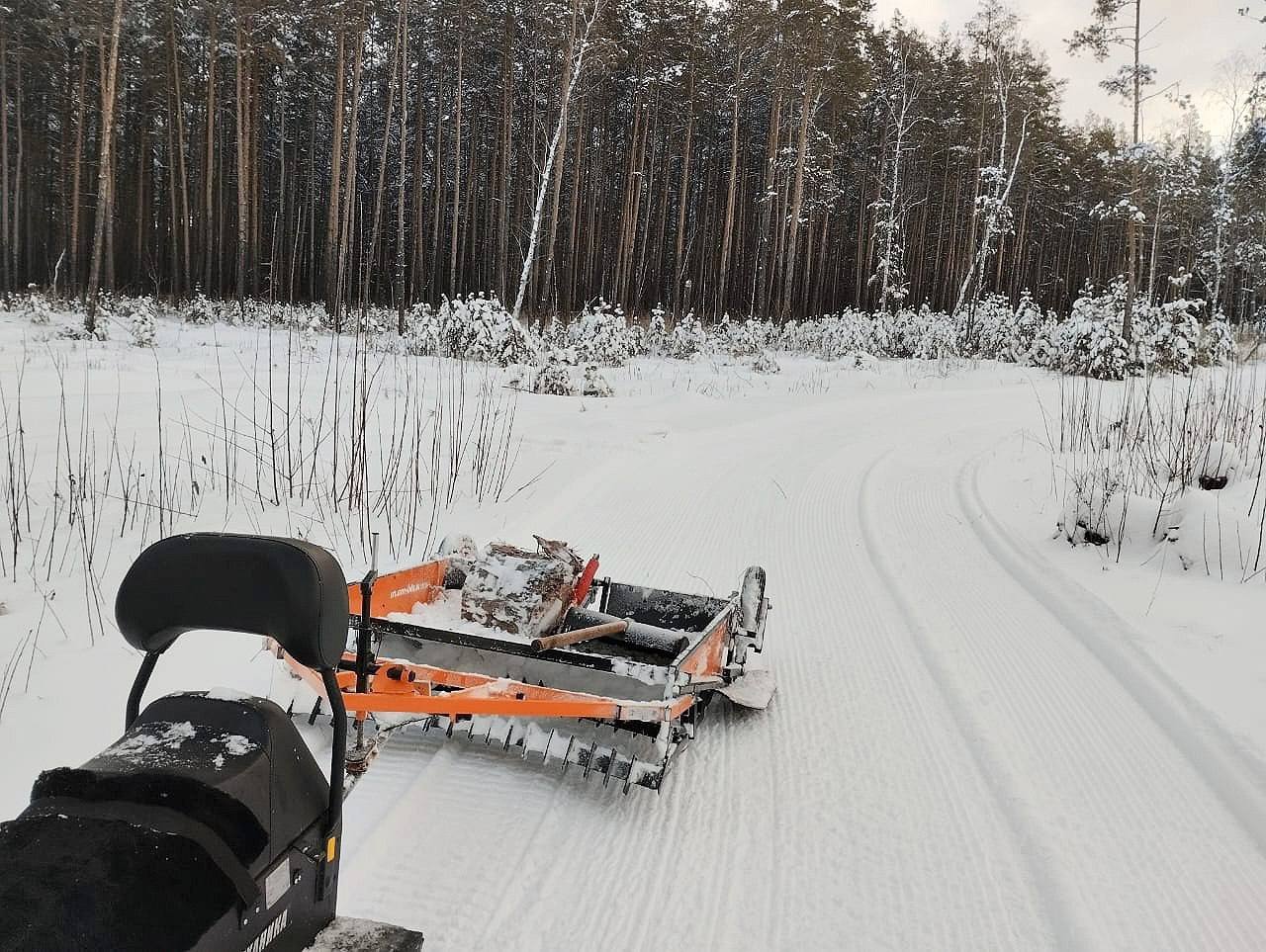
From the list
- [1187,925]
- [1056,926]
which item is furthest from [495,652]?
[1187,925]

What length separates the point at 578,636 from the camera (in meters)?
3.09

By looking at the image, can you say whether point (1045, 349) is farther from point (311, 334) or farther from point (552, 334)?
point (311, 334)

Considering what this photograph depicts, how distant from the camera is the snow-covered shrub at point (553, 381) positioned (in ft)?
42.5

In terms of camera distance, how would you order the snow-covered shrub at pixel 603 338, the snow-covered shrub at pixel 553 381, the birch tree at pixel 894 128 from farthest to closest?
the birch tree at pixel 894 128 → the snow-covered shrub at pixel 603 338 → the snow-covered shrub at pixel 553 381

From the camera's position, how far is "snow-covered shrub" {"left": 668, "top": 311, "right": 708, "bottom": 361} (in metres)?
20.5

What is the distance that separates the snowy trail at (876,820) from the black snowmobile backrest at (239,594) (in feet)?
3.42

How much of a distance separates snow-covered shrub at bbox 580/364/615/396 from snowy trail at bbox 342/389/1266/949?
886 centimetres

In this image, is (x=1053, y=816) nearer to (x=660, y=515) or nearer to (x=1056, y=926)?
(x=1056, y=926)

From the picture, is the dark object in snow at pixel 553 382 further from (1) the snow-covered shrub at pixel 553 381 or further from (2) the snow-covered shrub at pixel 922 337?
(2) the snow-covered shrub at pixel 922 337

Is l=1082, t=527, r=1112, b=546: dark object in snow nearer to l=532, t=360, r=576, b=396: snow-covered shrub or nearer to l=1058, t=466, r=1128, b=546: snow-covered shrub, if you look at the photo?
l=1058, t=466, r=1128, b=546: snow-covered shrub

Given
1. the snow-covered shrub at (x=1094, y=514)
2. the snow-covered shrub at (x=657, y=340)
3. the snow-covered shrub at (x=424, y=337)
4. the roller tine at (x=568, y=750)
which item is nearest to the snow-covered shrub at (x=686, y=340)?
the snow-covered shrub at (x=657, y=340)

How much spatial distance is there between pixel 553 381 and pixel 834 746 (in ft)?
33.9

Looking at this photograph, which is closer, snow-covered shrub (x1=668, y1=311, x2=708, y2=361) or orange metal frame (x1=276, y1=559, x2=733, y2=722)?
orange metal frame (x1=276, y1=559, x2=733, y2=722)

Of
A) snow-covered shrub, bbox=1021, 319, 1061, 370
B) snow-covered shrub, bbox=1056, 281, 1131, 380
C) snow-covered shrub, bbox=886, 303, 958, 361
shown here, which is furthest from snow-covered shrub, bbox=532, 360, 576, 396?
snow-covered shrub, bbox=1021, 319, 1061, 370
